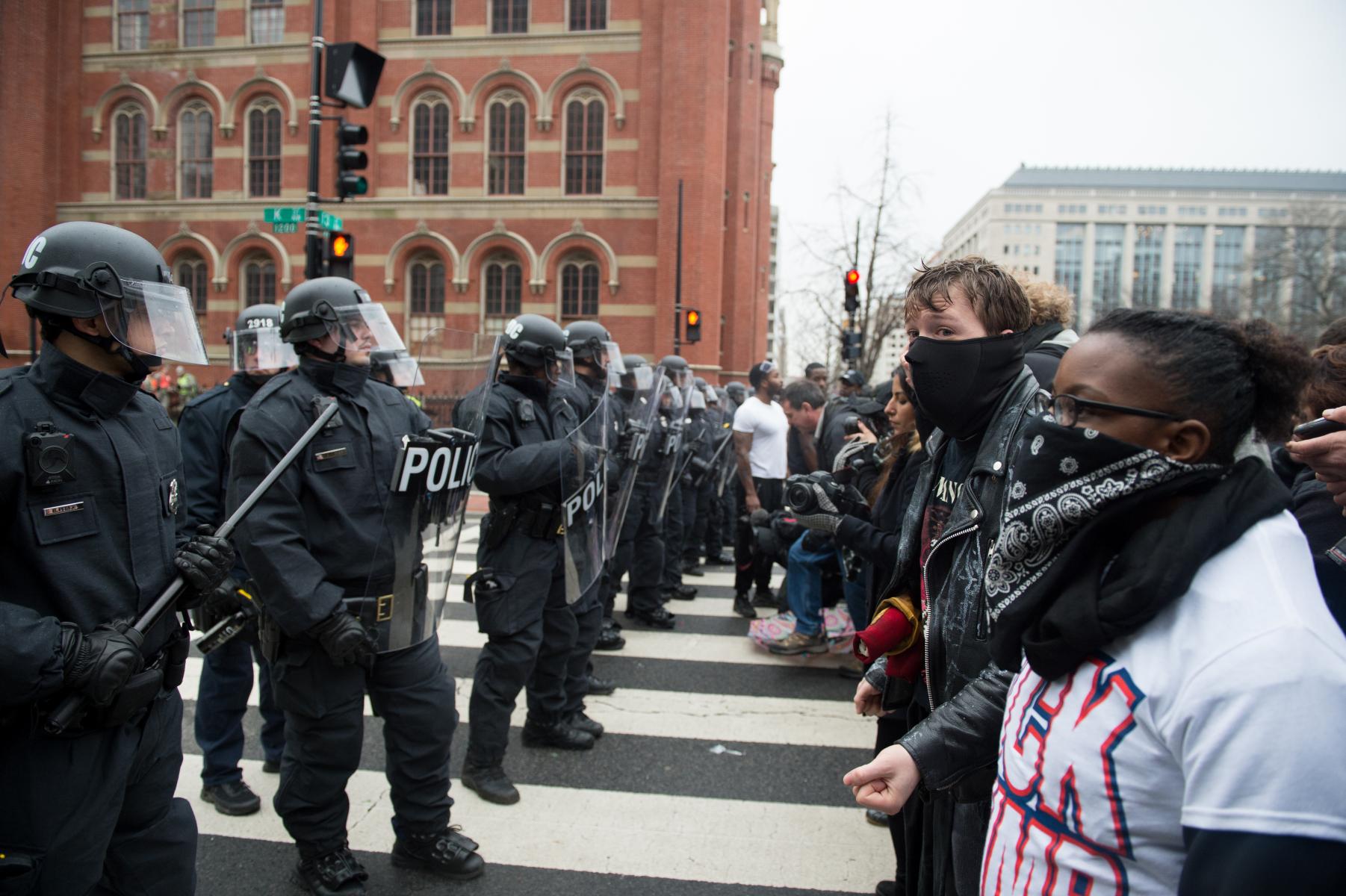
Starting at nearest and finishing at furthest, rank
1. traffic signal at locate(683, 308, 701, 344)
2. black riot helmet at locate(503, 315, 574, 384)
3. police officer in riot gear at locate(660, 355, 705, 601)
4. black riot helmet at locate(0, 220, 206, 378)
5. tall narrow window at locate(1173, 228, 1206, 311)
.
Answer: black riot helmet at locate(0, 220, 206, 378)
black riot helmet at locate(503, 315, 574, 384)
police officer in riot gear at locate(660, 355, 705, 601)
traffic signal at locate(683, 308, 701, 344)
tall narrow window at locate(1173, 228, 1206, 311)

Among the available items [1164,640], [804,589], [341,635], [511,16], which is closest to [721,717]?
[804,589]

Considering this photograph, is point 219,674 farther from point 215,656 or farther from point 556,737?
point 556,737

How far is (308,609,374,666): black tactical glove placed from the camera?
9.88 ft

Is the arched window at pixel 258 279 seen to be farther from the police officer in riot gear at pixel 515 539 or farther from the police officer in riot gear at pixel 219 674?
the police officer in riot gear at pixel 515 539

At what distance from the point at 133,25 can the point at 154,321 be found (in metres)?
33.0

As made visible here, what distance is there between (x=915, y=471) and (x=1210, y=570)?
2.26m

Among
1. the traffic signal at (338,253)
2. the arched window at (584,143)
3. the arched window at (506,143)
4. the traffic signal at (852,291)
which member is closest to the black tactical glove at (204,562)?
the traffic signal at (338,253)

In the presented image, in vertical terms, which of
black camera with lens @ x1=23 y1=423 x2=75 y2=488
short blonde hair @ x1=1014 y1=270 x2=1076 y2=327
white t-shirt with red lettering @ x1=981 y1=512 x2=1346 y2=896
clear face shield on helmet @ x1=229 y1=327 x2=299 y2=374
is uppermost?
short blonde hair @ x1=1014 y1=270 x2=1076 y2=327

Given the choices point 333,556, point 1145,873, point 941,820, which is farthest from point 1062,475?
point 333,556

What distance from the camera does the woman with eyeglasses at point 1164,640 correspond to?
98cm

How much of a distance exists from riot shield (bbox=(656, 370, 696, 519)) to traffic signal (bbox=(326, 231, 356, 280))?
4.33 m

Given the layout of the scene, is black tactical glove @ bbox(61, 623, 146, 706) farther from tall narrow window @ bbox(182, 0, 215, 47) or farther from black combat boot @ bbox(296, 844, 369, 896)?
tall narrow window @ bbox(182, 0, 215, 47)

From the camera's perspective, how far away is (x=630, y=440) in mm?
5617

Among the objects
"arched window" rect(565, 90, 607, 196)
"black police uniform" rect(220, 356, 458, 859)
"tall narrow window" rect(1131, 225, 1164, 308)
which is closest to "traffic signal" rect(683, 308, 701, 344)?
"arched window" rect(565, 90, 607, 196)
